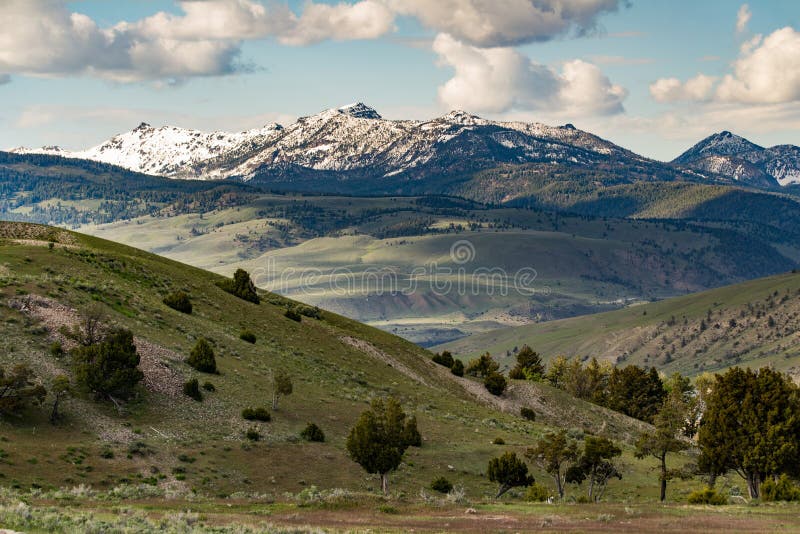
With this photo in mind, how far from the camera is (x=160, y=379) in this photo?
64.7m

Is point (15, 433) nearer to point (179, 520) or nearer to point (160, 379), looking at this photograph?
point (160, 379)

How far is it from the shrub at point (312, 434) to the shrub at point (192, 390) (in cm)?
805

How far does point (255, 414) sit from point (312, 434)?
4485 millimetres

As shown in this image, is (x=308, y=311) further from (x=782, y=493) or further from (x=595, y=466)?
(x=782, y=493)

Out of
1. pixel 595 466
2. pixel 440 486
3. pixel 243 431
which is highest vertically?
pixel 243 431

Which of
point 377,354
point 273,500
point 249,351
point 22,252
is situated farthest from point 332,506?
point 377,354

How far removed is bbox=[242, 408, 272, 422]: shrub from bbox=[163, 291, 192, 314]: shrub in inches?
905

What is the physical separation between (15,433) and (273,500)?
17.0 meters

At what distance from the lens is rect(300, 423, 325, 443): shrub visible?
64344 mm

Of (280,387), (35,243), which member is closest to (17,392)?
(280,387)

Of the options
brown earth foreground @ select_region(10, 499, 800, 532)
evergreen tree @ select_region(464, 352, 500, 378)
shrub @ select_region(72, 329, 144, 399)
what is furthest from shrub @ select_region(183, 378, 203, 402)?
evergreen tree @ select_region(464, 352, 500, 378)

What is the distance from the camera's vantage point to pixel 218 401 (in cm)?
6538

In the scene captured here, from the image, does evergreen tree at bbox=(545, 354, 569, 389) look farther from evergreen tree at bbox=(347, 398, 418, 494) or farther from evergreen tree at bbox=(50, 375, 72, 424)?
evergreen tree at bbox=(50, 375, 72, 424)

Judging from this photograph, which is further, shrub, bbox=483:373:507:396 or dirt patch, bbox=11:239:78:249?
shrub, bbox=483:373:507:396
